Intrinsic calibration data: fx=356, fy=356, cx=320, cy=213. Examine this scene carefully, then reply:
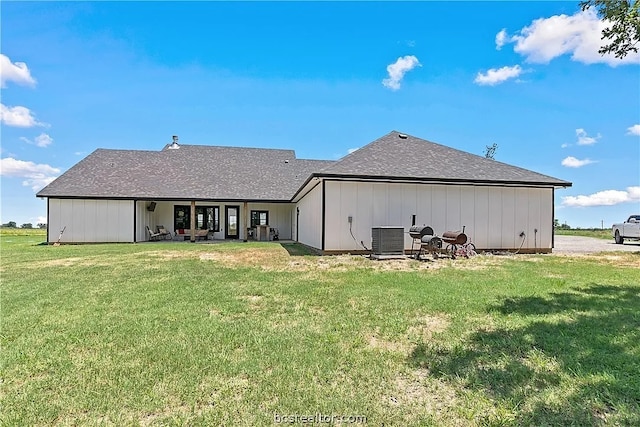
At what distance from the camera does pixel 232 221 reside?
2361 cm

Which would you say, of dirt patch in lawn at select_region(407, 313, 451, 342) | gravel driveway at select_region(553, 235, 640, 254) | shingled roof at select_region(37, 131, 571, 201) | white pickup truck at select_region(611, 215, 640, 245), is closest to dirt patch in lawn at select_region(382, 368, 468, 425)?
dirt patch in lawn at select_region(407, 313, 451, 342)

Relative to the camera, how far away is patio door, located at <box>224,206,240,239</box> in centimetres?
2345

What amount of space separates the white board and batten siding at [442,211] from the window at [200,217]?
10.6m

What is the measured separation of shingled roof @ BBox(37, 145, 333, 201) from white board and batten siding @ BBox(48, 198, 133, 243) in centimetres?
55

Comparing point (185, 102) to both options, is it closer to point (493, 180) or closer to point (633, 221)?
point (493, 180)

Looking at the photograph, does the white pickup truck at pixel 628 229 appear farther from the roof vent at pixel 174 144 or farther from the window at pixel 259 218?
the roof vent at pixel 174 144

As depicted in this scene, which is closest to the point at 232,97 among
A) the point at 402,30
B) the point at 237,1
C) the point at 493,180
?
the point at 237,1

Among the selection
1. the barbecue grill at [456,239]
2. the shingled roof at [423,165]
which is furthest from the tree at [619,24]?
the shingled roof at [423,165]

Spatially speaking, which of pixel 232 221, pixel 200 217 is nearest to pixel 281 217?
pixel 232 221

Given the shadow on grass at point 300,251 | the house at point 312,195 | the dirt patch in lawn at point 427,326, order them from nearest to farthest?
the dirt patch in lawn at point 427,326, the house at point 312,195, the shadow on grass at point 300,251

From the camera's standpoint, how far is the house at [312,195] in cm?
1290

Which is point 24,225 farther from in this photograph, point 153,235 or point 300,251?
point 300,251

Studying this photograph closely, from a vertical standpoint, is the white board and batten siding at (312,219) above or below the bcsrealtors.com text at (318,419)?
above

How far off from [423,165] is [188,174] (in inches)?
620
